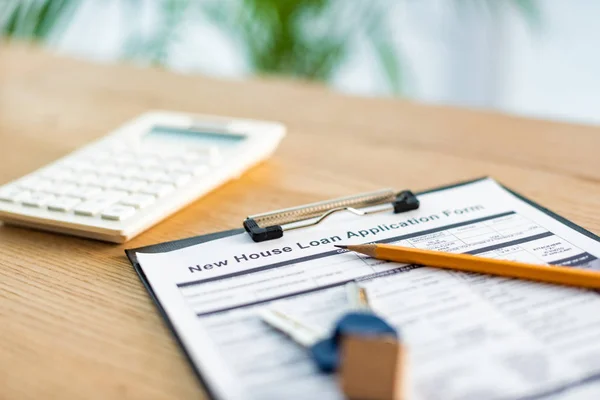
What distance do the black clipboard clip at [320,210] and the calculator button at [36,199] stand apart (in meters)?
0.17

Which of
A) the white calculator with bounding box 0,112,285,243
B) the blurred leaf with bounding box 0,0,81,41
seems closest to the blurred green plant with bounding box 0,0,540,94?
the blurred leaf with bounding box 0,0,81,41

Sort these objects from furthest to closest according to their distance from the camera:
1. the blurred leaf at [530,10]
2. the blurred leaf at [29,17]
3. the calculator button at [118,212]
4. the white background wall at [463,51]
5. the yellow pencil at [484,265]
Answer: the white background wall at [463,51] < the blurred leaf at [530,10] < the blurred leaf at [29,17] < the calculator button at [118,212] < the yellow pencil at [484,265]

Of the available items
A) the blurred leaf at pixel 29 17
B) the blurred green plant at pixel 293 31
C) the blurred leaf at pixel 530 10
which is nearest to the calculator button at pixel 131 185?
the blurred leaf at pixel 29 17

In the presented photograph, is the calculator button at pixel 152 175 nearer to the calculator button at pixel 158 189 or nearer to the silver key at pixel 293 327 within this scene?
the calculator button at pixel 158 189

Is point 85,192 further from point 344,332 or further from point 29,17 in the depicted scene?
point 29,17

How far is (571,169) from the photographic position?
0.65 meters

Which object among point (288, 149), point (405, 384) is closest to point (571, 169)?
point (288, 149)

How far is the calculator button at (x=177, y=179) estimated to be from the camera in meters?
0.58

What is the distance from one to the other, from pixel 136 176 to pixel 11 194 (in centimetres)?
10

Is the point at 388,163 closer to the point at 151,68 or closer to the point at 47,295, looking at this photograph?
the point at 47,295

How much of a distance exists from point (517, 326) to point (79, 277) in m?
0.30

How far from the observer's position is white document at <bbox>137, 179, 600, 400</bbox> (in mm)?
344

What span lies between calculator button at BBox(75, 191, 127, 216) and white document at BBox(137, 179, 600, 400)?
0.07m

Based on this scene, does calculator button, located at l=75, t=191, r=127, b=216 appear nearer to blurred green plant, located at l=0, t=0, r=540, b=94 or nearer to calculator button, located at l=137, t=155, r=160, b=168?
calculator button, located at l=137, t=155, r=160, b=168
